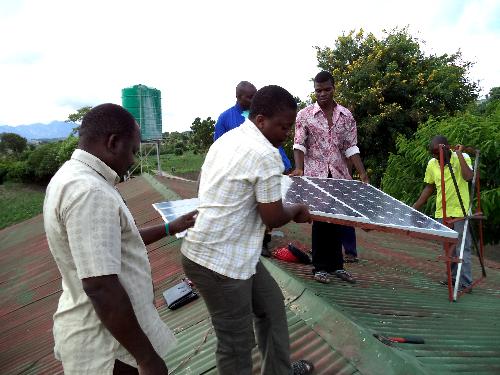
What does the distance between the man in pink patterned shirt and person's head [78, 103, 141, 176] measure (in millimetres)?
2742

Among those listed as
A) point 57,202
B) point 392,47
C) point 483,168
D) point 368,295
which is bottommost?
point 368,295

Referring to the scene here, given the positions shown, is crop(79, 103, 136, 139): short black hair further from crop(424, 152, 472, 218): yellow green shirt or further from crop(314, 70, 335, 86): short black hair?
crop(424, 152, 472, 218): yellow green shirt

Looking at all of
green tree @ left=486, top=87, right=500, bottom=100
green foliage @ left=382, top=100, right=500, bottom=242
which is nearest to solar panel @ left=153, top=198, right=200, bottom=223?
green foliage @ left=382, top=100, right=500, bottom=242

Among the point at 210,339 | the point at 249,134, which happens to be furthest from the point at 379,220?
the point at 210,339

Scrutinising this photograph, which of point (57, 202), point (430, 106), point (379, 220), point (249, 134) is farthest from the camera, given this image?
point (430, 106)

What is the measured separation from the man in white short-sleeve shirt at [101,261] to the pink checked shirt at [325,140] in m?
2.77

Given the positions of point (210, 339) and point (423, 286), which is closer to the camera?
point (210, 339)

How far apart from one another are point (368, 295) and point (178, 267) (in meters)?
2.39

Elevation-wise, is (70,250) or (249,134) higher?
(249,134)

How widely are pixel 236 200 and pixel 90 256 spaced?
899mm

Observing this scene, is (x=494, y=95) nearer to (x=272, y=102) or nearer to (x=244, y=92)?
(x=244, y=92)

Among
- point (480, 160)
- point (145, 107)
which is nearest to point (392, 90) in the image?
point (480, 160)

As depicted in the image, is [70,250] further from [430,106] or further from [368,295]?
[430,106]

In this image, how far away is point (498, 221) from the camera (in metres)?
8.23
